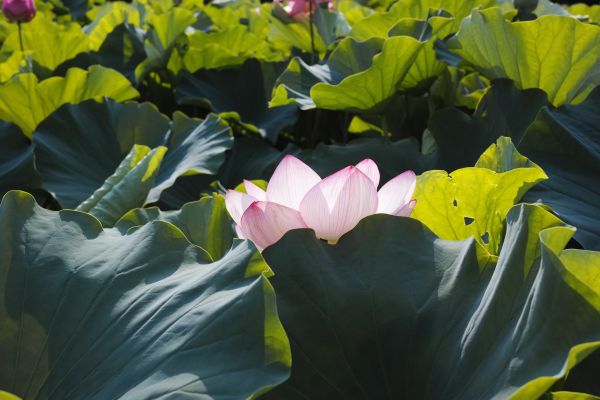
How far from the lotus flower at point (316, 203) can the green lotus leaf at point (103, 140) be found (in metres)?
0.72

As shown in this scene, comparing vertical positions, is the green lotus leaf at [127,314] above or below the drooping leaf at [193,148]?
above

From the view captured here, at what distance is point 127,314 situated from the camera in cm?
75

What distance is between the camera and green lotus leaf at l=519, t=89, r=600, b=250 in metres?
1.06

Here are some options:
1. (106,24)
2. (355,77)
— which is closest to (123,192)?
(355,77)

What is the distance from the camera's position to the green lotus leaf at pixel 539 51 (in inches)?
49.0

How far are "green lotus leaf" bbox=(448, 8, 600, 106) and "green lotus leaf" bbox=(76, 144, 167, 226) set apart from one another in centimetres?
59

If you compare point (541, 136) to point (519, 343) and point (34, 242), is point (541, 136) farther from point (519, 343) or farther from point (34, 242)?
point (34, 242)

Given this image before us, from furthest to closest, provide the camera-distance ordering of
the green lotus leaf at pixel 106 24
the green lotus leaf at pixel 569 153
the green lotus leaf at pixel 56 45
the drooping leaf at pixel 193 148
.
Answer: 1. the green lotus leaf at pixel 106 24
2. the green lotus leaf at pixel 56 45
3. the drooping leaf at pixel 193 148
4. the green lotus leaf at pixel 569 153

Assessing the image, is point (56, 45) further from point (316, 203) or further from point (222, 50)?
point (316, 203)

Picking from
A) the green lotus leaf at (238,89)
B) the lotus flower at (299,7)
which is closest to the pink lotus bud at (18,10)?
the green lotus leaf at (238,89)

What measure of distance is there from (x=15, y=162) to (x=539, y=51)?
113cm

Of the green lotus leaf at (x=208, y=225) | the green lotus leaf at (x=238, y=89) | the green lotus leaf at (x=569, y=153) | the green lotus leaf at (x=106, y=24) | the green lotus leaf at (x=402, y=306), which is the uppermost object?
the green lotus leaf at (x=402, y=306)

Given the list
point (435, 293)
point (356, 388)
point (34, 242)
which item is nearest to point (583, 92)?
point (435, 293)

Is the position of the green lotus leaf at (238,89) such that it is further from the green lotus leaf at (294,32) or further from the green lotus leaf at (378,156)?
the green lotus leaf at (378,156)
